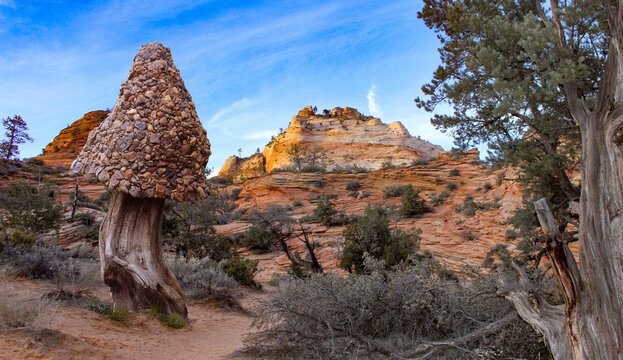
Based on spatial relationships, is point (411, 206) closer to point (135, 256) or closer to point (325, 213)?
point (325, 213)

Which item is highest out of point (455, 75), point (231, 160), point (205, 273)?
point (231, 160)

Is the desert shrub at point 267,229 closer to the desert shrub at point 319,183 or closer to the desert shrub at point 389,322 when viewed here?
the desert shrub at point 389,322

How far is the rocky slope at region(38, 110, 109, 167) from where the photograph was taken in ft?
120

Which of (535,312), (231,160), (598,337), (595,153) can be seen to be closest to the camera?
(598,337)

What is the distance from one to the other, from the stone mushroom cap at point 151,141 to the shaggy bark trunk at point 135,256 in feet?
2.30

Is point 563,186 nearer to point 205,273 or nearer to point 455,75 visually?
point 455,75

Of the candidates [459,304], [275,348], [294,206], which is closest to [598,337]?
[459,304]

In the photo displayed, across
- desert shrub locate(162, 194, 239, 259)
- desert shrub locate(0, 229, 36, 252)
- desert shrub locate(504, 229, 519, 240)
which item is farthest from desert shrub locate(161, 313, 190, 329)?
desert shrub locate(504, 229, 519, 240)

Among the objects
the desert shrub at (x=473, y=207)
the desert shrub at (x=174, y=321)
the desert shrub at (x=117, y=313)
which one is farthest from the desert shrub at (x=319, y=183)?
the desert shrub at (x=117, y=313)

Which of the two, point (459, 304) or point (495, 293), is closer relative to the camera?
point (495, 293)

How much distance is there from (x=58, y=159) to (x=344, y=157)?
Answer: 1303 inches

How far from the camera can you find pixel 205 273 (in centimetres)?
920

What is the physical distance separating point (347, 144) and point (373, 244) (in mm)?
41908

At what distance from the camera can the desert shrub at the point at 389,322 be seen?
3.83 meters
